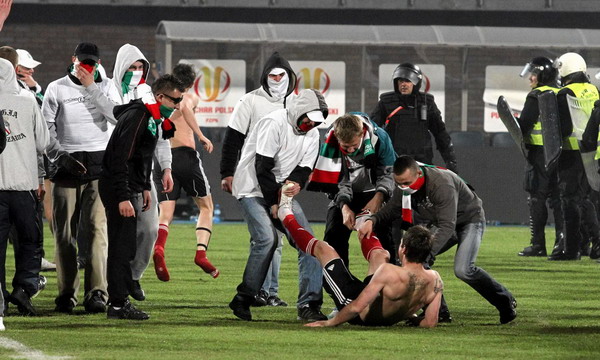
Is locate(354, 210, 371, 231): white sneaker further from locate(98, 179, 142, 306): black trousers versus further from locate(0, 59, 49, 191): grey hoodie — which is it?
locate(0, 59, 49, 191): grey hoodie

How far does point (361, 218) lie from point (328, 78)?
1627 centimetres

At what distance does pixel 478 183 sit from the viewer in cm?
2531

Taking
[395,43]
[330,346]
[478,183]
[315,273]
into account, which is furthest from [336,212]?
[395,43]

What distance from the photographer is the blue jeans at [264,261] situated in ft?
36.4

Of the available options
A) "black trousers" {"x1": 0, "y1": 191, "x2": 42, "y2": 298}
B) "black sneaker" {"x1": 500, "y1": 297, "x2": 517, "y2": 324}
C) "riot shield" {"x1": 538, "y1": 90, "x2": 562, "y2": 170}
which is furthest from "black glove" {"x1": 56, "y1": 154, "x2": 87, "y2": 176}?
"riot shield" {"x1": 538, "y1": 90, "x2": 562, "y2": 170}

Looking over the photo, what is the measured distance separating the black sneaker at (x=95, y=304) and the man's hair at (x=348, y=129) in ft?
8.01

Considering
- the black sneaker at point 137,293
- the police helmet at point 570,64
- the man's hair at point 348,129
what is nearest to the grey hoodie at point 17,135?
the black sneaker at point 137,293

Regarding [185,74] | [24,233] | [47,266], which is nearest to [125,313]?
[24,233]

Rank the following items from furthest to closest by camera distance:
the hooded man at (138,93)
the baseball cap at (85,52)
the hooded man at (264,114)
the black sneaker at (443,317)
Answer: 1. the hooded man at (264,114)
2. the hooded man at (138,93)
3. the baseball cap at (85,52)
4. the black sneaker at (443,317)

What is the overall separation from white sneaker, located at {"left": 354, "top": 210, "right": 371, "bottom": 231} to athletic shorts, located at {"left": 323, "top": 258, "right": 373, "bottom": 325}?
330 millimetres

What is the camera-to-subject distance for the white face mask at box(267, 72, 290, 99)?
1262 centimetres

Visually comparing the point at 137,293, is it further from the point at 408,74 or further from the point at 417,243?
the point at 408,74

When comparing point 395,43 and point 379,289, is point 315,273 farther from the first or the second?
point 395,43

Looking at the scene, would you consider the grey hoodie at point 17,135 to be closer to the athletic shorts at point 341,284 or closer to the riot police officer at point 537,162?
the athletic shorts at point 341,284
